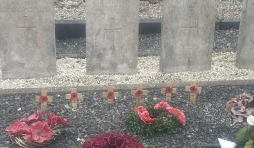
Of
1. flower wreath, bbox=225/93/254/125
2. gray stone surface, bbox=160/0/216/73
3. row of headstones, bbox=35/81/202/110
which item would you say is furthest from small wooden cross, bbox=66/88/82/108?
gray stone surface, bbox=160/0/216/73

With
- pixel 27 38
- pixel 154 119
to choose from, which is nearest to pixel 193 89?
pixel 154 119

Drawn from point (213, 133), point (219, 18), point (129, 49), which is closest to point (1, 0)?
point (129, 49)

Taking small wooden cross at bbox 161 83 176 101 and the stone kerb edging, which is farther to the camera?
the stone kerb edging

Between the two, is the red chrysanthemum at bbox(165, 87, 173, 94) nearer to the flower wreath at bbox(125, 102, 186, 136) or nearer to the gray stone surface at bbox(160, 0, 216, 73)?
the flower wreath at bbox(125, 102, 186, 136)

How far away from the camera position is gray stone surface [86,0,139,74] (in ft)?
17.2

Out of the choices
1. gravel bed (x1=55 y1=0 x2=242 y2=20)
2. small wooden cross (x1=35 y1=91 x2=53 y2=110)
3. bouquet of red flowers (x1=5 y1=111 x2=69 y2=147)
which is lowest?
bouquet of red flowers (x1=5 y1=111 x2=69 y2=147)

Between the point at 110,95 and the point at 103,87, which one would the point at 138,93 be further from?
the point at 103,87

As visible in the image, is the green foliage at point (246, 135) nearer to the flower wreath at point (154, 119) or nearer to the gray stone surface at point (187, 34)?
the flower wreath at point (154, 119)

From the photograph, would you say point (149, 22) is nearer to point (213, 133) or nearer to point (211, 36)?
point (211, 36)

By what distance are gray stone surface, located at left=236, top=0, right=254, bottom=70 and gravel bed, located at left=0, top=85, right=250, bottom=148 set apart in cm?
107

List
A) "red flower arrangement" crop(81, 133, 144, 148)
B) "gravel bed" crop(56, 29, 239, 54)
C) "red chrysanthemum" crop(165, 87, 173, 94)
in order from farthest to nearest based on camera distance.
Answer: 1. "gravel bed" crop(56, 29, 239, 54)
2. "red chrysanthemum" crop(165, 87, 173, 94)
3. "red flower arrangement" crop(81, 133, 144, 148)

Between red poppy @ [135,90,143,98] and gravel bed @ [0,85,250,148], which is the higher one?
red poppy @ [135,90,143,98]

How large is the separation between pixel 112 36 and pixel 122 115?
1.68m

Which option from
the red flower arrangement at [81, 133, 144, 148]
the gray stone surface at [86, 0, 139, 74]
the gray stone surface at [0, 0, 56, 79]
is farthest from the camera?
the gray stone surface at [86, 0, 139, 74]
